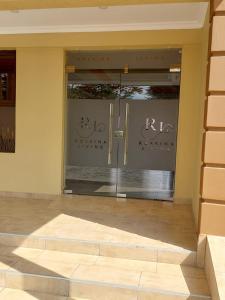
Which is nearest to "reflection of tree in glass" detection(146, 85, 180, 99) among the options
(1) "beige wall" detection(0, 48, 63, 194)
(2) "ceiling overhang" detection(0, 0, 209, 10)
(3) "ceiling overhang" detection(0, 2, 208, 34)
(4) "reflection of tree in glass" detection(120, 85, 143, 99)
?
(4) "reflection of tree in glass" detection(120, 85, 143, 99)

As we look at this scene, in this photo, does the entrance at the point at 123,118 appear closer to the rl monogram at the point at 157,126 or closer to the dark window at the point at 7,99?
the rl monogram at the point at 157,126

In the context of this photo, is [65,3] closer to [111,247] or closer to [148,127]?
[111,247]

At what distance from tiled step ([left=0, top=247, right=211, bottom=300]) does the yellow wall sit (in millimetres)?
2051

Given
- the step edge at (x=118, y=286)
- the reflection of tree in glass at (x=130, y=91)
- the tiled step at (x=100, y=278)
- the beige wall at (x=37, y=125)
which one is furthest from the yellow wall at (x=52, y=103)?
the step edge at (x=118, y=286)

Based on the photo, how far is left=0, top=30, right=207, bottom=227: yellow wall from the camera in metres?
4.91

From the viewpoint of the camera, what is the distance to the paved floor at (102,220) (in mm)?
3609

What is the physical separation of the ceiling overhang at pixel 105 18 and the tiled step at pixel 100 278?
305cm

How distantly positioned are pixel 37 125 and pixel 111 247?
2710 millimetres

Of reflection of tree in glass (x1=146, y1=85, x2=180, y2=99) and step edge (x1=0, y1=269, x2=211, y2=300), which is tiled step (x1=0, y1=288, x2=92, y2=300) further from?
reflection of tree in glass (x1=146, y1=85, x2=180, y2=99)

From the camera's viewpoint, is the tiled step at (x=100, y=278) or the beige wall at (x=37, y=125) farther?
the beige wall at (x=37, y=125)

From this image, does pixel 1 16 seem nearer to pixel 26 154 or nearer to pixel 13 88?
pixel 13 88

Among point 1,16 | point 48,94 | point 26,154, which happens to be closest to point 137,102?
point 48,94

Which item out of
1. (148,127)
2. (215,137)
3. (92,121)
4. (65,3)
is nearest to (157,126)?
(148,127)

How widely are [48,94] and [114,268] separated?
3.15 meters
